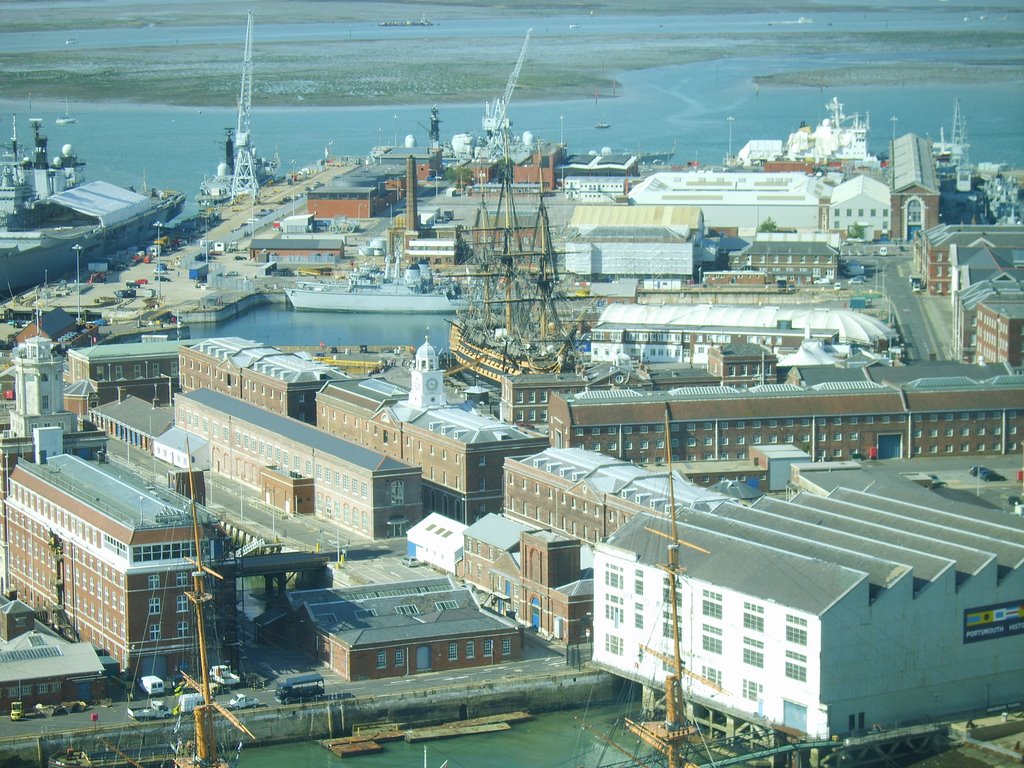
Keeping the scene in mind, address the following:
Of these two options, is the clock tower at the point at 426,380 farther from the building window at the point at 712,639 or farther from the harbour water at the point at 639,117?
the harbour water at the point at 639,117

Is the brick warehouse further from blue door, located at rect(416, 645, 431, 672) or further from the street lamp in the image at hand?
the street lamp

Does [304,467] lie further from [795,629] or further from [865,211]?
[865,211]

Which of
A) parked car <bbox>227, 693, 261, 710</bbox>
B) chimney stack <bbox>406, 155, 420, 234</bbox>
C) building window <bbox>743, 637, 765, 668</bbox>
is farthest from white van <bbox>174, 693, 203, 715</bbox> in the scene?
chimney stack <bbox>406, 155, 420, 234</bbox>

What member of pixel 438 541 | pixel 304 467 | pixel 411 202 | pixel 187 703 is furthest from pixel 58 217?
pixel 187 703

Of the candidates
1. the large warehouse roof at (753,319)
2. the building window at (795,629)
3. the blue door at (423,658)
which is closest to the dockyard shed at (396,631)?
the blue door at (423,658)

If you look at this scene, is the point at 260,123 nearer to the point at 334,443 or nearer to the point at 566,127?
the point at 566,127

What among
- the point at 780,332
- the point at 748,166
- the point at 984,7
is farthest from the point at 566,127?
the point at 984,7
